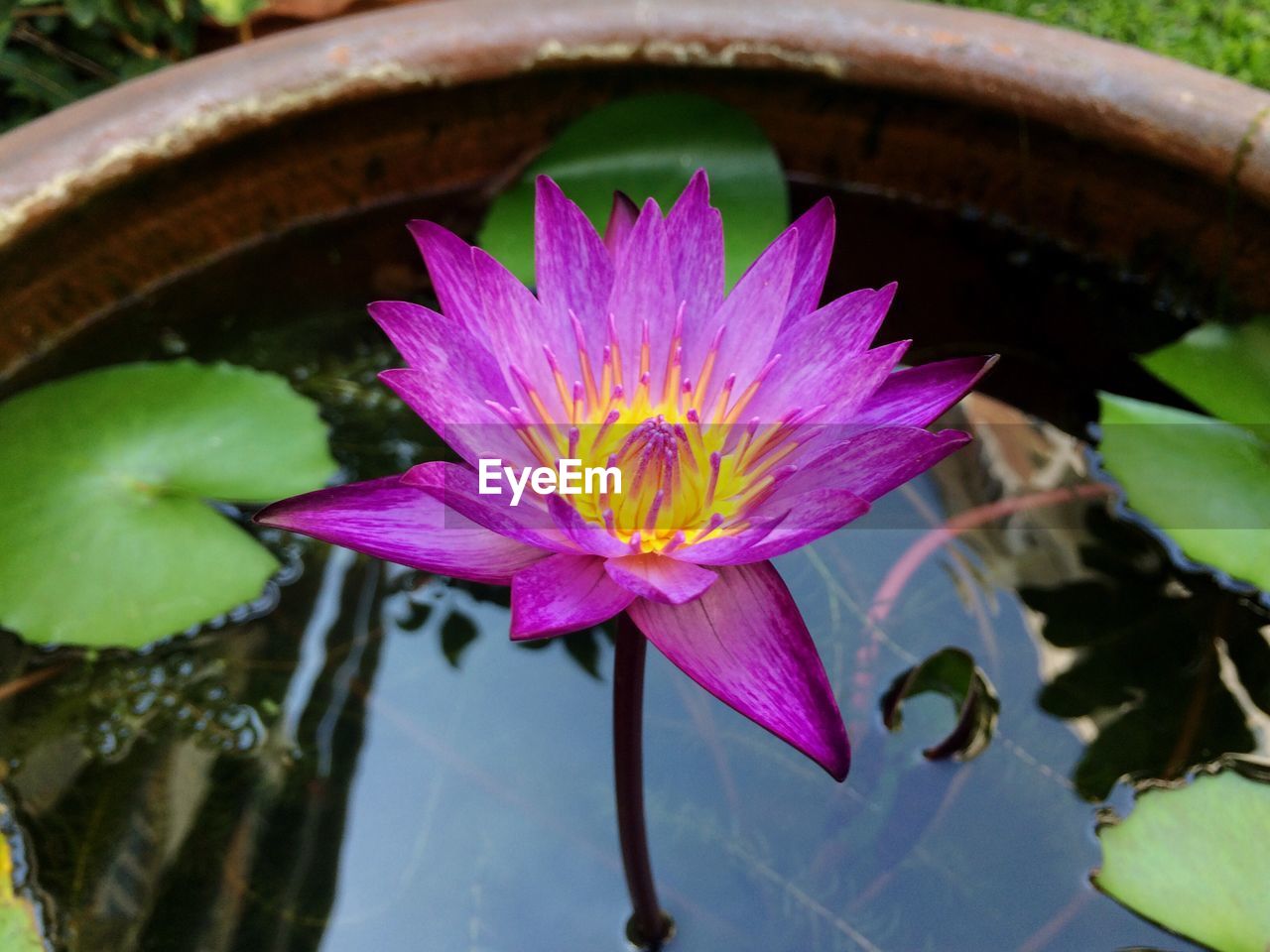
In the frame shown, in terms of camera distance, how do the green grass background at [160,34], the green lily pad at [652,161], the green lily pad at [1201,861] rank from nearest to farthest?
the green lily pad at [1201,861]
the green lily pad at [652,161]
the green grass background at [160,34]

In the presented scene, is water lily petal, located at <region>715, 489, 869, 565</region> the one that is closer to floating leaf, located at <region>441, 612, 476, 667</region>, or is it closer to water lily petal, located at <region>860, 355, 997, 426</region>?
water lily petal, located at <region>860, 355, 997, 426</region>

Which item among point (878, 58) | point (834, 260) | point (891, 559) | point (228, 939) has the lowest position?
point (228, 939)

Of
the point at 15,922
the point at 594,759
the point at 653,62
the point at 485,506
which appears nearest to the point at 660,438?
the point at 485,506

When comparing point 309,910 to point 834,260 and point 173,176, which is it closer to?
point 173,176

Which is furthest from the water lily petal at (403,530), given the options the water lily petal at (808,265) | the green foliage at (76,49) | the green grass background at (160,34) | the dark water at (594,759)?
the green foliage at (76,49)

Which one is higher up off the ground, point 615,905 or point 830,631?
point 830,631

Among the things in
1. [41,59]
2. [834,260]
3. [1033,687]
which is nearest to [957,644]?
[1033,687]

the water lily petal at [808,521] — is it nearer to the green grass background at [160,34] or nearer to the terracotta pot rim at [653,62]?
the terracotta pot rim at [653,62]
